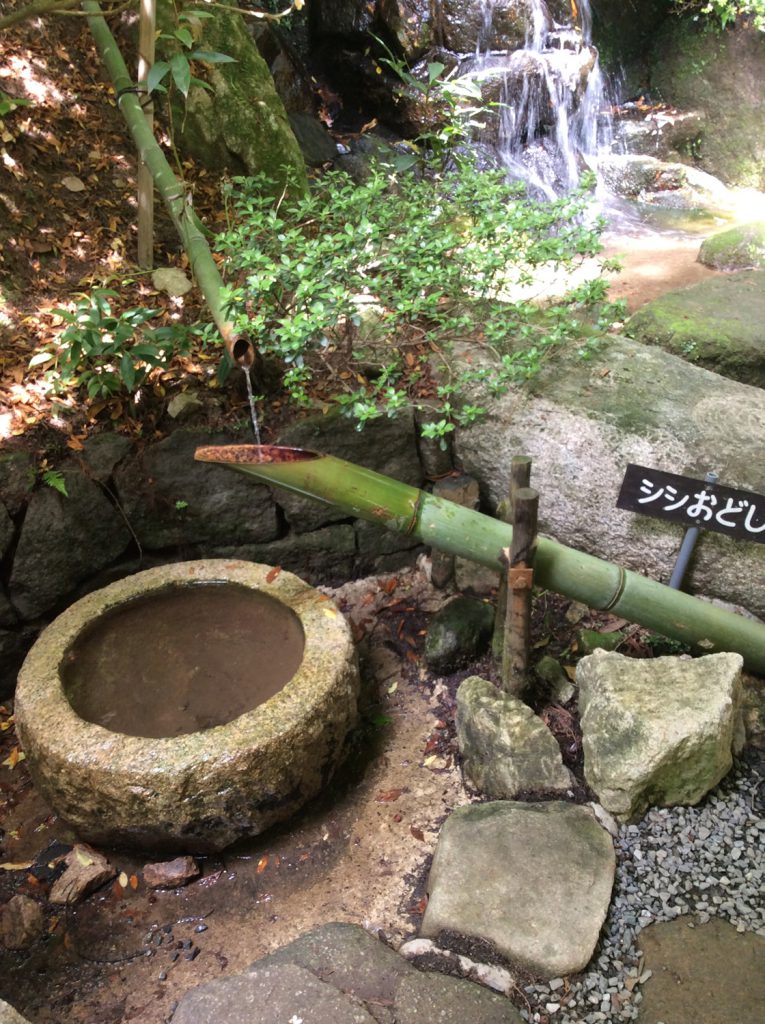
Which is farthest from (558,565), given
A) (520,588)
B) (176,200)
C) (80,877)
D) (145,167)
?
(145,167)

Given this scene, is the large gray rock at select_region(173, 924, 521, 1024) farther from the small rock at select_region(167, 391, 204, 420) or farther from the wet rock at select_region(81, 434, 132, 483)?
the small rock at select_region(167, 391, 204, 420)

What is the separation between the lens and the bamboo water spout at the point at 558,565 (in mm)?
3127

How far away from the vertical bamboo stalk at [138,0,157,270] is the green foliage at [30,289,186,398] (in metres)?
0.60

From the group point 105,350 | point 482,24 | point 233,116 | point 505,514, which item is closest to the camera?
point 105,350

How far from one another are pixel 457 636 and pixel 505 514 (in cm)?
74

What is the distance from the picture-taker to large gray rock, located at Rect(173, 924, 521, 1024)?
2273 mm

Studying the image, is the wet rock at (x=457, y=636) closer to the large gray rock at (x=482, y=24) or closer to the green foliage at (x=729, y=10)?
the large gray rock at (x=482, y=24)

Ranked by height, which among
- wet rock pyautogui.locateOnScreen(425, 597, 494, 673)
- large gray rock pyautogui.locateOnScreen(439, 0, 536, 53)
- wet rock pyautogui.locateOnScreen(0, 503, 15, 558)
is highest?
large gray rock pyautogui.locateOnScreen(439, 0, 536, 53)

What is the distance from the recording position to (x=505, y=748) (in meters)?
3.06

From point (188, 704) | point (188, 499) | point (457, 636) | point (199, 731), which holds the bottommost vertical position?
point (457, 636)

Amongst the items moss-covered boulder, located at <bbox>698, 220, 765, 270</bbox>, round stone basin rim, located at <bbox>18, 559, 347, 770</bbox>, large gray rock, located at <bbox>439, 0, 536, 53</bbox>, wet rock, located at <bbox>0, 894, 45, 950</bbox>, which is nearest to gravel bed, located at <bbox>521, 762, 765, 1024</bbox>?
round stone basin rim, located at <bbox>18, 559, 347, 770</bbox>

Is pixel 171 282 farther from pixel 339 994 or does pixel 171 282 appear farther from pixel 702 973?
pixel 702 973

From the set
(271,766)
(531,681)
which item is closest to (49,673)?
(271,766)

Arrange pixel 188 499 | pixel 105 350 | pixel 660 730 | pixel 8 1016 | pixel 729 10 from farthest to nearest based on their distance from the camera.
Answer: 1. pixel 729 10
2. pixel 188 499
3. pixel 105 350
4. pixel 660 730
5. pixel 8 1016
